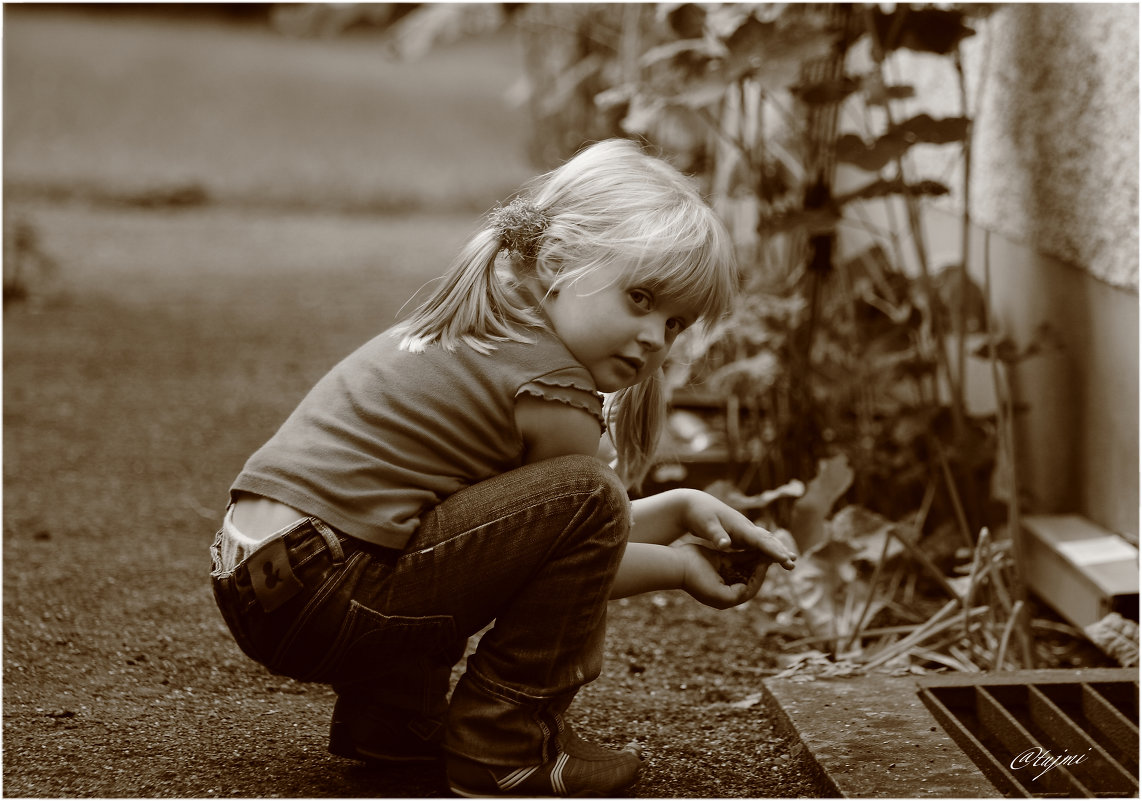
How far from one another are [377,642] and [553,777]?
0.93 ft

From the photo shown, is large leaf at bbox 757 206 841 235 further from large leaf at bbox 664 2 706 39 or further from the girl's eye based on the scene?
the girl's eye

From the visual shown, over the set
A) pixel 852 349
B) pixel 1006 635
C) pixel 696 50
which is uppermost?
pixel 696 50

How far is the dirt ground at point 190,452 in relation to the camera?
72.2 inches

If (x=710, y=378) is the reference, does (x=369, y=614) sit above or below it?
above

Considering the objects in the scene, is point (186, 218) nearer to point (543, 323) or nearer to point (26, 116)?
point (26, 116)

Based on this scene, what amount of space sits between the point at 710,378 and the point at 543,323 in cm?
178

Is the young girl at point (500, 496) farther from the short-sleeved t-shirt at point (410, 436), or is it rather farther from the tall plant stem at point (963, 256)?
the tall plant stem at point (963, 256)

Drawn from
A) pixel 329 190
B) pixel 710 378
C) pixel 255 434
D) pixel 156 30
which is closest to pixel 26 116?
pixel 329 190

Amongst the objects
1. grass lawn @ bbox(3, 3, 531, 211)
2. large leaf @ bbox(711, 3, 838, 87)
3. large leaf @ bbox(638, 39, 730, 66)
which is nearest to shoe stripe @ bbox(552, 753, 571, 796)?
large leaf @ bbox(711, 3, 838, 87)

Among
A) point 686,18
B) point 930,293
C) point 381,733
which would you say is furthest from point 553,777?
point 686,18

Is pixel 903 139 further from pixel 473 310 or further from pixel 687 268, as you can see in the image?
pixel 473 310

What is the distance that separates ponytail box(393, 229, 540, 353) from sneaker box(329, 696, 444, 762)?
49 cm

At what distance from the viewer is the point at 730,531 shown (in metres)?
1.73

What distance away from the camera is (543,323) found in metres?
1.67
